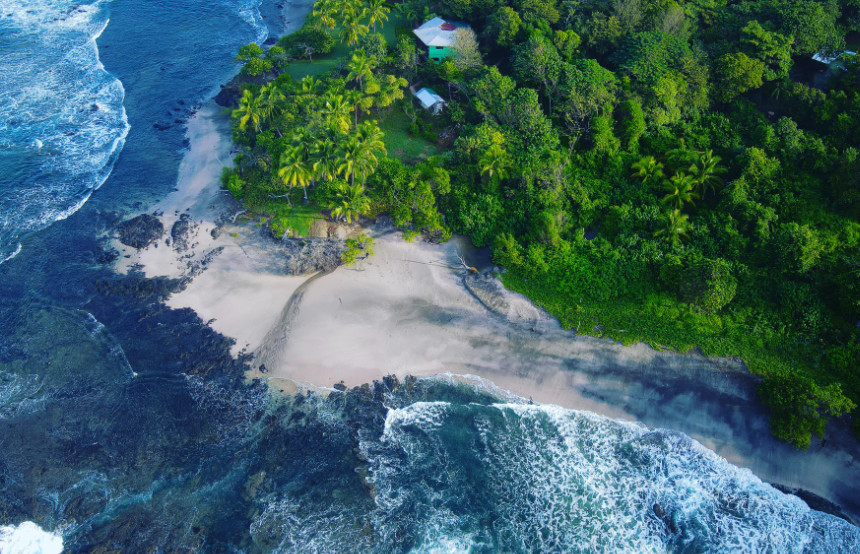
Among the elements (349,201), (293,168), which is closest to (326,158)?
(293,168)

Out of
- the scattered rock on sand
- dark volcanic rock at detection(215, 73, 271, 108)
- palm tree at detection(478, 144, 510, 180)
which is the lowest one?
the scattered rock on sand

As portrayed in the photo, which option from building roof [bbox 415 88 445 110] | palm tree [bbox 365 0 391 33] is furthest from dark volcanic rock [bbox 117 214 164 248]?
palm tree [bbox 365 0 391 33]

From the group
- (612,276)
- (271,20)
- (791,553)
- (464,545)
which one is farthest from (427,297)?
(271,20)

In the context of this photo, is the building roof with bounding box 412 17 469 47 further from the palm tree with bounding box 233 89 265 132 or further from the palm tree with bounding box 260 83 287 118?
the palm tree with bounding box 233 89 265 132

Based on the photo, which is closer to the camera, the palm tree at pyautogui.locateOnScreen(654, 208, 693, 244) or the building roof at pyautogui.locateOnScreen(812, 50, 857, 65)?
the palm tree at pyautogui.locateOnScreen(654, 208, 693, 244)

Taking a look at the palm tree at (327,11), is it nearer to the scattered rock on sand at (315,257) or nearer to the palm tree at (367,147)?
the palm tree at (367,147)

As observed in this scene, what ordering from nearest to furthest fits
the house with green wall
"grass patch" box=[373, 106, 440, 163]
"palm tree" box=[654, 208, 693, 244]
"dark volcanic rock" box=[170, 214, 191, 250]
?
"palm tree" box=[654, 208, 693, 244] → "dark volcanic rock" box=[170, 214, 191, 250] → "grass patch" box=[373, 106, 440, 163] → the house with green wall

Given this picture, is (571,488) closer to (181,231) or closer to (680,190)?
(680,190)
